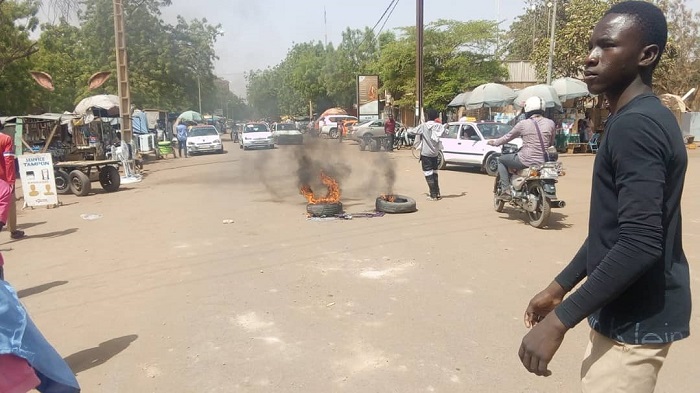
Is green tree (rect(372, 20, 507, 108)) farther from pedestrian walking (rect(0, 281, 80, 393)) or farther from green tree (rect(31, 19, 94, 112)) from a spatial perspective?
pedestrian walking (rect(0, 281, 80, 393))

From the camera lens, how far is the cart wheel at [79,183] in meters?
12.6

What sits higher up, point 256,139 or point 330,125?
point 330,125

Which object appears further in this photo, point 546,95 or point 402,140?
point 402,140

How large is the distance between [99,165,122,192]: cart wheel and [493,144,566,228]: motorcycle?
10210 millimetres

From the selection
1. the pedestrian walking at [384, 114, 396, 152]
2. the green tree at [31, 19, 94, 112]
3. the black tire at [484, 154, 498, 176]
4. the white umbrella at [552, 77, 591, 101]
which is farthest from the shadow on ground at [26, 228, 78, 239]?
the green tree at [31, 19, 94, 112]

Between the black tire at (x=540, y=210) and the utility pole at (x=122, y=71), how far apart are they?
503 inches

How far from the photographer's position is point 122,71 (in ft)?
53.6

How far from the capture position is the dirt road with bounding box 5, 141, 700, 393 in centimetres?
351

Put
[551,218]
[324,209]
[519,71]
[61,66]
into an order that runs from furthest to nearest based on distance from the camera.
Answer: [61,66] → [519,71] → [324,209] → [551,218]

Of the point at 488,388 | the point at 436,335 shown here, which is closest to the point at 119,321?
the point at 436,335

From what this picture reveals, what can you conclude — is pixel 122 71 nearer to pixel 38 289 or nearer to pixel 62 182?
pixel 62 182

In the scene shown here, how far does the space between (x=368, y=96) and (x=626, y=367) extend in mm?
33455

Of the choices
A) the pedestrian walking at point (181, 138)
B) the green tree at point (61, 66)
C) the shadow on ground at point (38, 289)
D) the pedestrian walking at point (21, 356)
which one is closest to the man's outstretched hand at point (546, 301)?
the pedestrian walking at point (21, 356)

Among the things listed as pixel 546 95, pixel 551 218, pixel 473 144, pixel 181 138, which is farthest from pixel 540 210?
pixel 181 138
